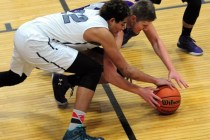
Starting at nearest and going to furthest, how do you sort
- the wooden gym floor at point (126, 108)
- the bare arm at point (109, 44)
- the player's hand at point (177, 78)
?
the bare arm at point (109, 44)
the wooden gym floor at point (126, 108)
the player's hand at point (177, 78)

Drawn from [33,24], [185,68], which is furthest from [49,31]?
[185,68]

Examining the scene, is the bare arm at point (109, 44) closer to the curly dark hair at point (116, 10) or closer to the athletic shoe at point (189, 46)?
the curly dark hair at point (116, 10)

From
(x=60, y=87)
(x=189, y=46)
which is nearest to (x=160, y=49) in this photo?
(x=189, y=46)

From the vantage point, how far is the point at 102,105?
391 centimetres

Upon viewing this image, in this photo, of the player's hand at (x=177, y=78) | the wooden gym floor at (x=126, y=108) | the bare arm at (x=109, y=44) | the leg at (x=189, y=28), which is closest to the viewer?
the bare arm at (x=109, y=44)

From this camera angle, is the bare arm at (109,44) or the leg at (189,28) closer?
the bare arm at (109,44)

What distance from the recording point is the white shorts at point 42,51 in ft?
11.1

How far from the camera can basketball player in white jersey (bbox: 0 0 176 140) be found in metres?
3.34

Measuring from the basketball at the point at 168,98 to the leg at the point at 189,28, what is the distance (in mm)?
1046

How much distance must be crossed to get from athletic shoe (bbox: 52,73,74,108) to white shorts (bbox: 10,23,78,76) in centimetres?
33

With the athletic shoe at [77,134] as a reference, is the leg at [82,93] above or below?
above

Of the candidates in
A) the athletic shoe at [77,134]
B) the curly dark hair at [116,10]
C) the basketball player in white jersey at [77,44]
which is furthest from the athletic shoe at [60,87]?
the curly dark hair at [116,10]

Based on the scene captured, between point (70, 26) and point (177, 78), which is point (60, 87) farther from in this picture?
point (177, 78)

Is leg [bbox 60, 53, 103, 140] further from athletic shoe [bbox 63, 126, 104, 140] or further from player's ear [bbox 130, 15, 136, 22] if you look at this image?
player's ear [bbox 130, 15, 136, 22]
